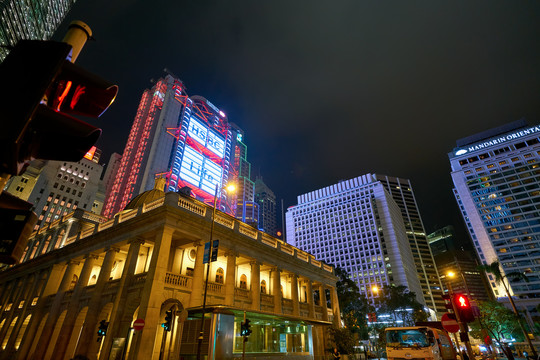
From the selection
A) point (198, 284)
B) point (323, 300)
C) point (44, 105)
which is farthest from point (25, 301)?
point (44, 105)

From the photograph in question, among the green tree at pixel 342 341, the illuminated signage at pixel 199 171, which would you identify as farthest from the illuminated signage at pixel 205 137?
the green tree at pixel 342 341

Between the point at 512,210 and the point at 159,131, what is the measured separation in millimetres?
131155


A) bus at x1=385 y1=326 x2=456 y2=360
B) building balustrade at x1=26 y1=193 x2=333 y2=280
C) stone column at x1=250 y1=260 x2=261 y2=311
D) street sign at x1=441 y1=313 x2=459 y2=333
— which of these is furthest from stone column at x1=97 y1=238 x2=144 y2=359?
street sign at x1=441 y1=313 x2=459 y2=333

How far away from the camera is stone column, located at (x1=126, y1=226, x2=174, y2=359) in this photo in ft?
59.3

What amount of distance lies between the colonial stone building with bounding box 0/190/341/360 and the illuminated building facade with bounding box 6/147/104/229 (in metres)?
70.2

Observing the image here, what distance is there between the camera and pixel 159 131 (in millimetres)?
81250

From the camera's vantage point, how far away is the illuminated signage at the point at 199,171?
78750 millimetres

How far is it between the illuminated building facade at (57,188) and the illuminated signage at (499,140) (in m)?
160

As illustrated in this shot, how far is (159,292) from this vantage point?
20156 mm

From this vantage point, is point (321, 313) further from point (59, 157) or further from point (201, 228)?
point (59, 157)

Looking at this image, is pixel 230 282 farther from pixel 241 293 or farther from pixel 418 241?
pixel 418 241

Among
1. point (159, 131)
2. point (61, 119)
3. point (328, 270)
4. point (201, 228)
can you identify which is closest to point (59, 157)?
point (61, 119)

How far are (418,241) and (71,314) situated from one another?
602 feet

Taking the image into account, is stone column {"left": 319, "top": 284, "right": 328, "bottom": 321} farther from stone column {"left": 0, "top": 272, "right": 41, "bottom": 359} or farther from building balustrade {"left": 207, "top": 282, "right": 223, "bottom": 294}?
stone column {"left": 0, "top": 272, "right": 41, "bottom": 359}
